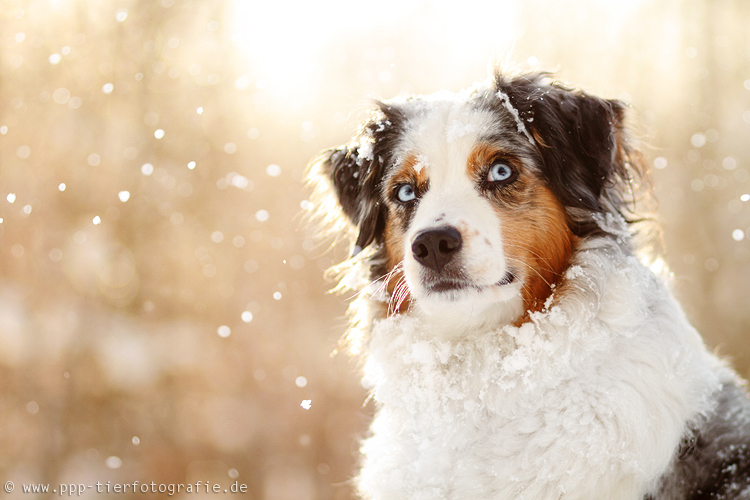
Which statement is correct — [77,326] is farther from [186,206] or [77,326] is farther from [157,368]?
[186,206]

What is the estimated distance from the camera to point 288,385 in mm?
8094

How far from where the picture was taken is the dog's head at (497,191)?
210 cm

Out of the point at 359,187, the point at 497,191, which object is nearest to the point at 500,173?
the point at 497,191

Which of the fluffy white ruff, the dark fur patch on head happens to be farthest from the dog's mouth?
the dark fur patch on head

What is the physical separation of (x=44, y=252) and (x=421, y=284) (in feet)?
23.2

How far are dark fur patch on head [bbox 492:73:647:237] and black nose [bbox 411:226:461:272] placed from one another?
0.70 m

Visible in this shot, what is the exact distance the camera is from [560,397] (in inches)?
79.1

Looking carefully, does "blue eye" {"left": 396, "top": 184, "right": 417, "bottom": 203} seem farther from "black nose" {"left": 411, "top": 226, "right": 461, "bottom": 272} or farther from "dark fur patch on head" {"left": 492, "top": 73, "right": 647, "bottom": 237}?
"dark fur patch on head" {"left": 492, "top": 73, "right": 647, "bottom": 237}

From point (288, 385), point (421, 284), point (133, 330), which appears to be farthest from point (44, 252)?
point (421, 284)

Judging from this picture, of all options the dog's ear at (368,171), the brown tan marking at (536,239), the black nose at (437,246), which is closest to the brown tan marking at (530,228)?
the brown tan marking at (536,239)

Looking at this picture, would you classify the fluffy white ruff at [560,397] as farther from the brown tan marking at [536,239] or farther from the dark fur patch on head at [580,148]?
the dark fur patch on head at [580,148]

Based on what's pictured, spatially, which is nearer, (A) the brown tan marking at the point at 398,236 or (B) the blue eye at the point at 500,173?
(B) the blue eye at the point at 500,173

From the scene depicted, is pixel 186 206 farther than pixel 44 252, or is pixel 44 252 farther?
pixel 186 206

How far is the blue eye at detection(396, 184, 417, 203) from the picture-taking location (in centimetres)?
254
